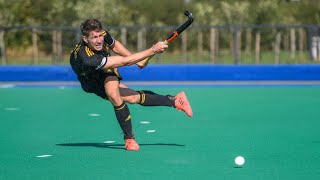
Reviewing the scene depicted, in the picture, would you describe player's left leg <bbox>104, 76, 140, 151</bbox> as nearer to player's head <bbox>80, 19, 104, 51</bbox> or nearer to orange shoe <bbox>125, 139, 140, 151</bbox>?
orange shoe <bbox>125, 139, 140, 151</bbox>

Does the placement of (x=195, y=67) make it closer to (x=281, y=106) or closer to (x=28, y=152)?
(x=281, y=106)

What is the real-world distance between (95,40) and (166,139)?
170cm

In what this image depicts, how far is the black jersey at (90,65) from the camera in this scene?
25.8ft

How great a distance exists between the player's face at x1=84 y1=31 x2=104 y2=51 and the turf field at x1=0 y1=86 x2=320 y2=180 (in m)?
1.12

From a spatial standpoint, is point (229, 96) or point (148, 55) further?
point (229, 96)

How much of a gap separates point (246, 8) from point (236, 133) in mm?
24444

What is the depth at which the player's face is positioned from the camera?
786 cm

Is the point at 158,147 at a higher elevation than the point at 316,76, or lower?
lower

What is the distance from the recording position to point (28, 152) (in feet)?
26.1

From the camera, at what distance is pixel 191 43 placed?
30.8m

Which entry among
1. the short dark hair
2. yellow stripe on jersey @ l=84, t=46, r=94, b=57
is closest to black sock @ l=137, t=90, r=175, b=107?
yellow stripe on jersey @ l=84, t=46, r=94, b=57

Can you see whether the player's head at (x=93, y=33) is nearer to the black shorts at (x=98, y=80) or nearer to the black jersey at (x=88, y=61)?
the black jersey at (x=88, y=61)

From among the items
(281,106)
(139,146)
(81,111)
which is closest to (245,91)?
(281,106)

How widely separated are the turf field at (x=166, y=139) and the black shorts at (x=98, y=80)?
641 mm
